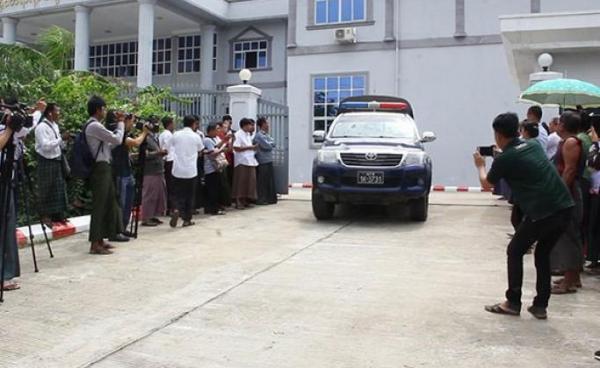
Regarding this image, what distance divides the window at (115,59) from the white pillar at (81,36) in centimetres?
517

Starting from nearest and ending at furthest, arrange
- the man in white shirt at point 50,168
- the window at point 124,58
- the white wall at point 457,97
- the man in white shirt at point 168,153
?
the man in white shirt at point 50,168, the man in white shirt at point 168,153, the white wall at point 457,97, the window at point 124,58

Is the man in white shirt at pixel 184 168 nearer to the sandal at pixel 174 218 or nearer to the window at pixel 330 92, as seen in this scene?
the sandal at pixel 174 218

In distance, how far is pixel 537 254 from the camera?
4715 millimetres

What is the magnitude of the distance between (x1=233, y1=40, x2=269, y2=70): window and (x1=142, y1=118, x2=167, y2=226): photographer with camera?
57.4 feet

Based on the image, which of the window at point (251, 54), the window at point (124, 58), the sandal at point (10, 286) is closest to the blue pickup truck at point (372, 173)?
the sandal at point (10, 286)

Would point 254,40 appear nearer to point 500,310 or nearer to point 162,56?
point 162,56

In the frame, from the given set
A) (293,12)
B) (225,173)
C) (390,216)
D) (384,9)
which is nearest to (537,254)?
(390,216)

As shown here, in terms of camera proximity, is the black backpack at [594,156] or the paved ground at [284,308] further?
the black backpack at [594,156]

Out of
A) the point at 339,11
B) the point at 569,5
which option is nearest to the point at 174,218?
the point at 339,11

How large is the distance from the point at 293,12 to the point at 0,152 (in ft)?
55.8

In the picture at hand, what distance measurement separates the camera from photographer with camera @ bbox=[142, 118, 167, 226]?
8758mm

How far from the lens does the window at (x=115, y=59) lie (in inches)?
1129

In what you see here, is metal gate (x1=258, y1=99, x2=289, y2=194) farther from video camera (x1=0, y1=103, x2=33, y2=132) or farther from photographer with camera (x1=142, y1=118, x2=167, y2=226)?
video camera (x1=0, y1=103, x2=33, y2=132)

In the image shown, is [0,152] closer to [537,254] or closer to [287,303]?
[287,303]
